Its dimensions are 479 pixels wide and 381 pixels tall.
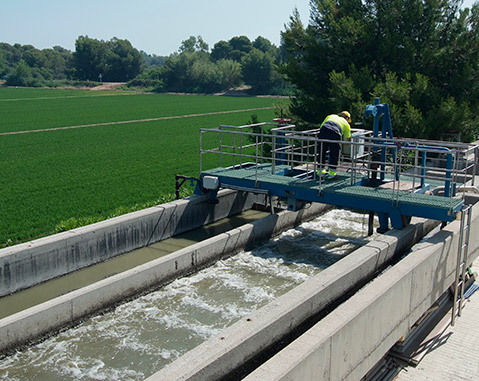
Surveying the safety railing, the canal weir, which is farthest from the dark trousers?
the canal weir

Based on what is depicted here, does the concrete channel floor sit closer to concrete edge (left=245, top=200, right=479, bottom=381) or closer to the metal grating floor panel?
concrete edge (left=245, top=200, right=479, bottom=381)

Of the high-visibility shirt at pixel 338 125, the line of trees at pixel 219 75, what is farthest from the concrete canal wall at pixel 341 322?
the line of trees at pixel 219 75

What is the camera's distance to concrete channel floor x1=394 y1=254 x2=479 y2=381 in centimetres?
758

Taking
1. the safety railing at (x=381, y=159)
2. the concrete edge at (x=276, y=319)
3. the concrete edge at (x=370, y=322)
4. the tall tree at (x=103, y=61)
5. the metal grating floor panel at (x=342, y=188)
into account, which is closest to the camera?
the concrete edge at (x=370, y=322)

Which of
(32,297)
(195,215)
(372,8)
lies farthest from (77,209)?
(372,8)

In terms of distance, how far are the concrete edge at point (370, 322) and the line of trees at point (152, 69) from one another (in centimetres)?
6110

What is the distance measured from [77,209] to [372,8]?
40.8 ft

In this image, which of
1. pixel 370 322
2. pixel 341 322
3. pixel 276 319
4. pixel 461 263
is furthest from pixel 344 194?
pixel 341 322

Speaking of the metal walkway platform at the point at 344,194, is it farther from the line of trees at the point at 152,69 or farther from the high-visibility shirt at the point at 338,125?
the line of trees at the point at 152,69

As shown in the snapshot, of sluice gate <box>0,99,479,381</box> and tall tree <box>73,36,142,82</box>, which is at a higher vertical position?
tall tree <box>73,36,142,82</box>

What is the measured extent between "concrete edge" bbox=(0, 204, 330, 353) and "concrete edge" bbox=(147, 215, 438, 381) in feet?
9.27

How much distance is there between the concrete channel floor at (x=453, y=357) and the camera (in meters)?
7.58

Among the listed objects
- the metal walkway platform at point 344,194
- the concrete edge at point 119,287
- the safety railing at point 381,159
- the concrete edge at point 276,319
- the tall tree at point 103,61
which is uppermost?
the tall tree at point 103,61

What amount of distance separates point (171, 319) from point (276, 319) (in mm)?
2306
